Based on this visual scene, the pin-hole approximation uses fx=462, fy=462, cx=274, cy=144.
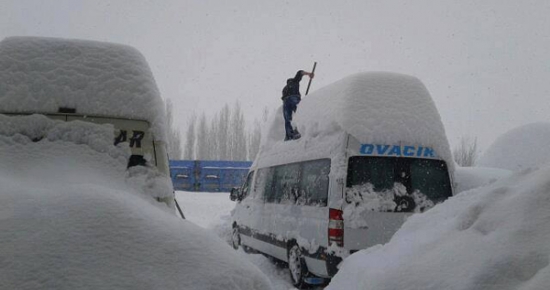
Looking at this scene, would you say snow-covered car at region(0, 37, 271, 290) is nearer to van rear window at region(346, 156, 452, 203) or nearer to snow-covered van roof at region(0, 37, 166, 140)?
snow-covered van roof at region(0, 37, 166, 140)

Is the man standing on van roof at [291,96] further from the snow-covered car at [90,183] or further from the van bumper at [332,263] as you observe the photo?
the snow-covered car at [90,183]

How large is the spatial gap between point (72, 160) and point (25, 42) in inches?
56.5

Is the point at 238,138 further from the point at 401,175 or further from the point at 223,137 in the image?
the point at 401,175

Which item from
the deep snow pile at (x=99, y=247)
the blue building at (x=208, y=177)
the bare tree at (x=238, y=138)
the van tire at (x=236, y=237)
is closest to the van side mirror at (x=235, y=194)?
the van tire at (x=236, y=237)

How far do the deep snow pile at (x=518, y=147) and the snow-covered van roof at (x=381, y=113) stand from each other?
40.2ft

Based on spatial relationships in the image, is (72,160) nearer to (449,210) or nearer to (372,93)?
(449,210)

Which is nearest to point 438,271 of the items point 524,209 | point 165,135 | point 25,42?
point 524,209

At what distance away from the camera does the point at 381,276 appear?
268 centimetres

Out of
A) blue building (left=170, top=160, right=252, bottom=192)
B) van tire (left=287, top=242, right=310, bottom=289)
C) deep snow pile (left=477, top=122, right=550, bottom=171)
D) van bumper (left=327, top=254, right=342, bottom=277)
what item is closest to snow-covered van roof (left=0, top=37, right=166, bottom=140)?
van bumper (left=327, top=254, right=342, bottom=277)

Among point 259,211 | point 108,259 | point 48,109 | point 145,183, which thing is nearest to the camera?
point 108,259

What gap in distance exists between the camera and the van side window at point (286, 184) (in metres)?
6.70

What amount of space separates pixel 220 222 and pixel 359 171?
26.1 ft

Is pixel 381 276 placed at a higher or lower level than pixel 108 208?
lower

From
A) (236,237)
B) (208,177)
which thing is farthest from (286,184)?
(208,177)
